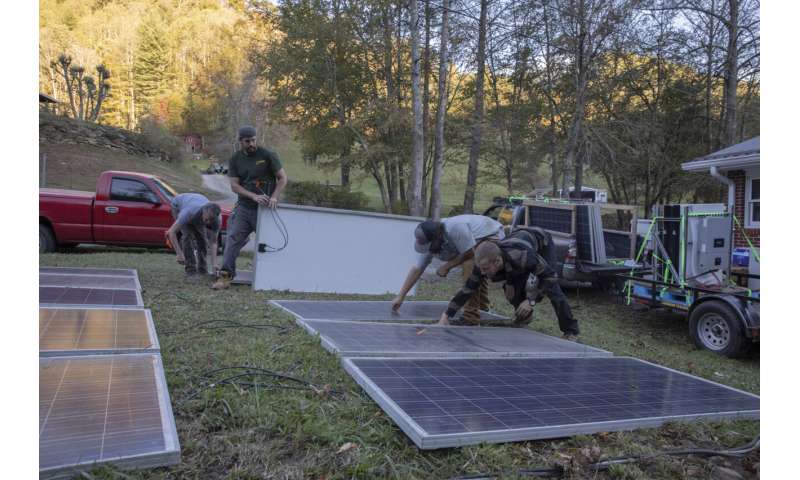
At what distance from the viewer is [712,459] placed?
2.76m

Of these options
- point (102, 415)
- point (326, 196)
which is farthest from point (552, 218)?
point (326, 196)

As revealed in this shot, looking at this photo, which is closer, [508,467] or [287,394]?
[508,467]

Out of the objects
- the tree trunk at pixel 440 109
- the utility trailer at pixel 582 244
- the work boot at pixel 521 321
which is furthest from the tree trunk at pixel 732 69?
the work boot at pixel 521 321

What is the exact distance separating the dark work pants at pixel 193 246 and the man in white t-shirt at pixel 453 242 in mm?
3510

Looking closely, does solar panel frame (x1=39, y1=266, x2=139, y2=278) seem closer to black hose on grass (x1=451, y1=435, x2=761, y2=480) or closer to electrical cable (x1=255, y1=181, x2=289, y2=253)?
electrical cable (x1=255, y1=181, x2=289, y2=253)

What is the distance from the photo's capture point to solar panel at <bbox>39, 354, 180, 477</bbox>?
84.7 inches

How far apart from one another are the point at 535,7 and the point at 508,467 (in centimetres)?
1878

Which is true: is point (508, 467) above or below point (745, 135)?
below

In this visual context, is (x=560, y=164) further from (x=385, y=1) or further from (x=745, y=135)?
(x=385, y=1)

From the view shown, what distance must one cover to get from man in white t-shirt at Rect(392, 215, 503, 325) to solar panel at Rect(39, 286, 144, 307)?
9.11 feet

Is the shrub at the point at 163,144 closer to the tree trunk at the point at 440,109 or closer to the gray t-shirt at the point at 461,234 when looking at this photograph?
the tree trunk at the point at 440,109

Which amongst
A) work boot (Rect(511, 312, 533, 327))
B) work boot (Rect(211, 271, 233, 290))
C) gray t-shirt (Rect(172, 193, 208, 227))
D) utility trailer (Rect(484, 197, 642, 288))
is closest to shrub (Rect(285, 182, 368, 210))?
utility trailer (Rect(484, 197, 642, 288))

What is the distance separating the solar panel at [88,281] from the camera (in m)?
6.17

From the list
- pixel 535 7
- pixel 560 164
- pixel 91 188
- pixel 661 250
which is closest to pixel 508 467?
pixel 661 250
